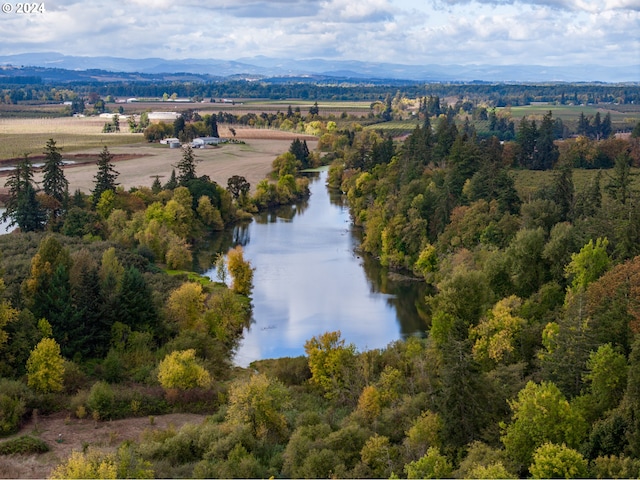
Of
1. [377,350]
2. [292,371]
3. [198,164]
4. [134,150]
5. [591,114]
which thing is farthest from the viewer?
[591,114]

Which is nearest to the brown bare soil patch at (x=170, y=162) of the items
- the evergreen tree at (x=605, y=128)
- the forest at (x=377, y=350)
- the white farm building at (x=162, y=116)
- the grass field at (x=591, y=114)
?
the forest at (x=377, y=350)

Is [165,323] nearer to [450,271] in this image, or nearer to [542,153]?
[450,271]

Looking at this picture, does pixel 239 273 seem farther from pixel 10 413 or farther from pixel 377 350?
pixel 10 413

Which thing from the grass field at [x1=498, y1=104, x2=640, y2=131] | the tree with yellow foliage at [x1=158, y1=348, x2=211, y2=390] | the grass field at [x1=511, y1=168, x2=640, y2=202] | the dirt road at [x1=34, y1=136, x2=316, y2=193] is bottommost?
the tree with yellow foliage at [x1=158, y1=348, x2=211, y2=390]

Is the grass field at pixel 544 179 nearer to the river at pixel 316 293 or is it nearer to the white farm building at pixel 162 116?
the river at pixel 316 293

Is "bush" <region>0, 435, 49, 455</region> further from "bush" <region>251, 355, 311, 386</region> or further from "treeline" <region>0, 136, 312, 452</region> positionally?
"bush" <region>251, 355, 311, 386</region>

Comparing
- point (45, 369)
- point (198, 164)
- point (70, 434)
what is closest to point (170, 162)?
point (198, 164)

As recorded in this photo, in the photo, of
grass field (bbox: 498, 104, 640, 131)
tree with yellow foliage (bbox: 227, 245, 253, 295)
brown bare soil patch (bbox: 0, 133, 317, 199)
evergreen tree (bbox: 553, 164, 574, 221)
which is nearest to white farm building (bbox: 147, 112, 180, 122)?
brown bare soil patch (bbox: 0, 133, 317, 199)
